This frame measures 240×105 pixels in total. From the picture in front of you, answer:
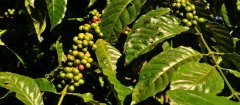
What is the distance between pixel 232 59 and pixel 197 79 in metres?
0.23

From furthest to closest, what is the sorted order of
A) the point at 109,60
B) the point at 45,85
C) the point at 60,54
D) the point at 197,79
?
the point at 60,54 < the point at 109,60 < the point at 45,85 < the point at 197,79

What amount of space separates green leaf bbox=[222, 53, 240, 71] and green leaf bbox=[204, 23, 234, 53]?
0.50 feet

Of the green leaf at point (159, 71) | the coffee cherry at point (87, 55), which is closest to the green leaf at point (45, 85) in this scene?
the coffee cherry at point (87, 55)

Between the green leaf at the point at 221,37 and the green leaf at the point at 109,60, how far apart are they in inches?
16.3

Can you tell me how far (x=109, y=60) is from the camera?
1830mm

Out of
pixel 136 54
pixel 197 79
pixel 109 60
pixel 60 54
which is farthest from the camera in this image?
pixel 60 54

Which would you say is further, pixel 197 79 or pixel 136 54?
pixel 136 54

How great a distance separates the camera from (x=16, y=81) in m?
1.64

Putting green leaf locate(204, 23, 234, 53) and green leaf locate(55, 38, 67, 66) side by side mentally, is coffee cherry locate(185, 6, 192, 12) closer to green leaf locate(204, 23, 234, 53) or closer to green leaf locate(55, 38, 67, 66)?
green leaf locate(204, 23, 234, 53)

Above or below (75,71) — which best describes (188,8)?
above

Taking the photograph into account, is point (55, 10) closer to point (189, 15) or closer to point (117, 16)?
point (117, 16)

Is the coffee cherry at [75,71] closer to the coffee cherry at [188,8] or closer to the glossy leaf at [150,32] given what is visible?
the glossy leaf at [150,32]

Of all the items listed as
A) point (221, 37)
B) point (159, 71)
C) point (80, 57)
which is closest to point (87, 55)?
point (80, 57)

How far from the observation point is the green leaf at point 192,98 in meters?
1.25
